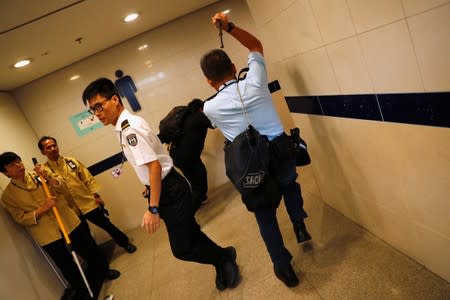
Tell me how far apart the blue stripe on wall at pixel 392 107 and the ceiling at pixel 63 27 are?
1.99 metres

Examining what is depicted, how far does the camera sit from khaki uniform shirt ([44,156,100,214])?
10.5 ft

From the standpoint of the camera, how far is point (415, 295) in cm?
151

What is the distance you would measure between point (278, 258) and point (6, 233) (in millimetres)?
2234

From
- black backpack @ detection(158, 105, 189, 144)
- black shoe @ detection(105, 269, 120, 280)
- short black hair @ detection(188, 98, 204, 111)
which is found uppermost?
short black hair @ detection(188, 98, 204, 111)

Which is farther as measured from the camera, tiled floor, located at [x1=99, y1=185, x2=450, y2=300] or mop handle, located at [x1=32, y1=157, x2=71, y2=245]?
mop handle, located at [x1=32, y1=157, x2=71, y2=245]

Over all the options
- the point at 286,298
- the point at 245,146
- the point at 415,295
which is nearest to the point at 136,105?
the point at 245,146

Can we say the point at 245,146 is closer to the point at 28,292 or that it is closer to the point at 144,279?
the point at 144,279

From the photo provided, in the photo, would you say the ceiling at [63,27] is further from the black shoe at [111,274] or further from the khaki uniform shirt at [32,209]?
the black shoe at [111,274]

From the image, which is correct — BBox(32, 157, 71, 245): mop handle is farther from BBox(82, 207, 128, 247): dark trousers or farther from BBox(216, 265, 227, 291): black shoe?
BBox(216, 265, 227, 291): black shoe

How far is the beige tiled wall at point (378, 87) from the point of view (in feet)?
3.65

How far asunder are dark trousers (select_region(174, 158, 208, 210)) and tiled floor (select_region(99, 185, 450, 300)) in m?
0.33

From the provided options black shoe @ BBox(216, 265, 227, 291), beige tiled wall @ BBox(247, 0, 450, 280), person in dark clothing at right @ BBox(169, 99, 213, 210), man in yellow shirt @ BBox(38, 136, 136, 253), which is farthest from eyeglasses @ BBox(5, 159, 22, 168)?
beige tiled wall @ BBox(247, 0, 450, 280)

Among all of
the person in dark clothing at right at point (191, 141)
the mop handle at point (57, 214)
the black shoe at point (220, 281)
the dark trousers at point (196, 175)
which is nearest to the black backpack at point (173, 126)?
the person in dark clothing at right at point (191, 141)

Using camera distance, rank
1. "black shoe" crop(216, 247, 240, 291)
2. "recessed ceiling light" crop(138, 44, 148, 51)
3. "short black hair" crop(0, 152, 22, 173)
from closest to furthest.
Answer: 1. "black shoe" crop(216, 247, 240, 291)
2. "short black hair" crop(0, 152, 22, 173)
3. "recessed ceiling light" crop(138, 44, 148, 51)
